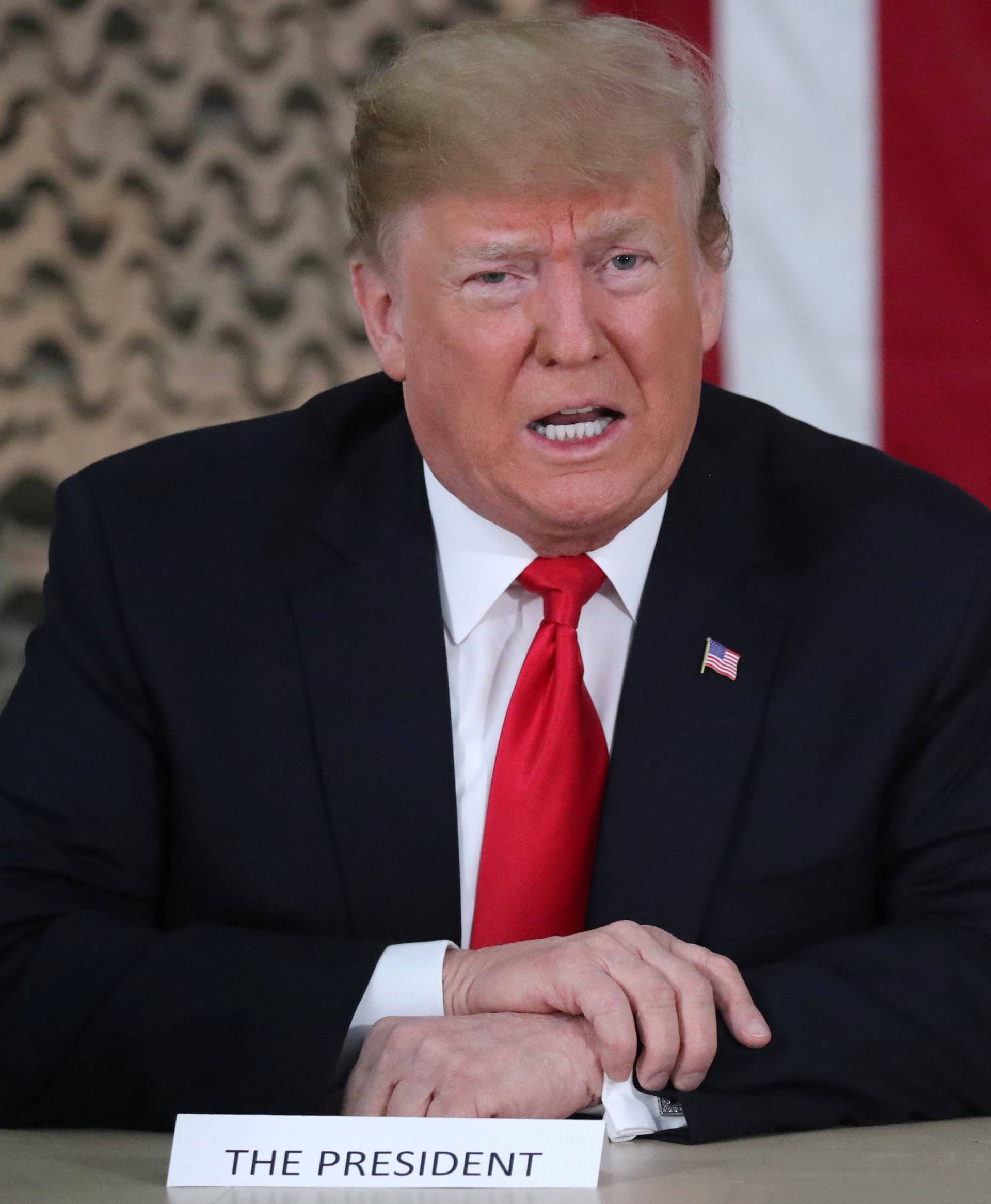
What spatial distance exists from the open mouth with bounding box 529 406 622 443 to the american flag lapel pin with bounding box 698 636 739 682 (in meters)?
0.24

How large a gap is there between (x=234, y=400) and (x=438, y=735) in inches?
39.7

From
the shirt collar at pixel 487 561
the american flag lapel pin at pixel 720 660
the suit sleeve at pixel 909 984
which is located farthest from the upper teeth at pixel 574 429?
the suit sleeve at pixel 909 984

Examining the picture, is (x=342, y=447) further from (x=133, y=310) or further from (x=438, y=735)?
(x=133, y=310)

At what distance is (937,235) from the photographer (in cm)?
→ 218

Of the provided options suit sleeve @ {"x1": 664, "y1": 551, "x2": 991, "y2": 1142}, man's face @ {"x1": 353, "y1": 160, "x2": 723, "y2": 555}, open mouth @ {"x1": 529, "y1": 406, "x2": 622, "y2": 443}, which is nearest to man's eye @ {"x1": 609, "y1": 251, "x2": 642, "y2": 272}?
man's face @ {"x1": 353, "y1": 160, "x2": 723, "y2": 555}

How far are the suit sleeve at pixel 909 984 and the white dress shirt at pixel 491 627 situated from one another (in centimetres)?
31

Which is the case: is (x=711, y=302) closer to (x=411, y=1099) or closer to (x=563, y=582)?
(x=563, y=582)

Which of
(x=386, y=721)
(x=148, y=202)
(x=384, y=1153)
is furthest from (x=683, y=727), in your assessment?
(x=148, y=202)

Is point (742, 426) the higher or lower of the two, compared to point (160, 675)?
higher

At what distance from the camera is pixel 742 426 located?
1811mm

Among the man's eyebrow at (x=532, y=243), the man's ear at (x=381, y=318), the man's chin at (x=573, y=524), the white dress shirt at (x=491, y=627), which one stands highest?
the man's eyebrow at (x=532, y=243)

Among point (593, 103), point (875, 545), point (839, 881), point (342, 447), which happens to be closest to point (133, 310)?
point (342, 447)

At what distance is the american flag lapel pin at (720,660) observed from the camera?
5.18ft

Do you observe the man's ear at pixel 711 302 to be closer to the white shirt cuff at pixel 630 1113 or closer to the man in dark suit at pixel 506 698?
the man in dark suit at pixel 506 698
